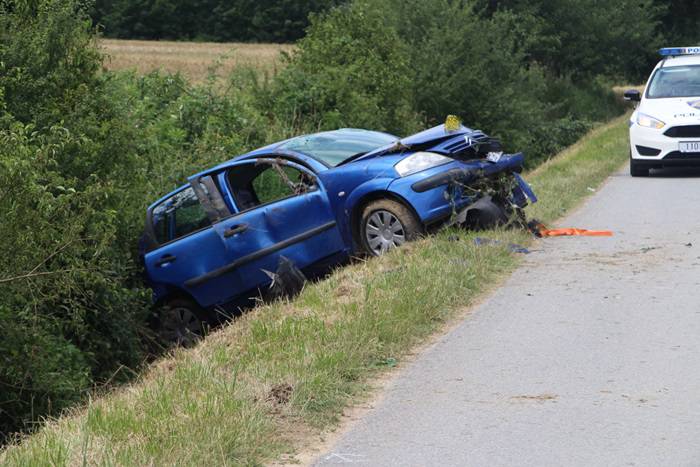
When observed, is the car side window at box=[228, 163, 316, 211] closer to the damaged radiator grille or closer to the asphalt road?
the damaged radiator grille

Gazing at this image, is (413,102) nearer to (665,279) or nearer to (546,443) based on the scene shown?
(665,279)

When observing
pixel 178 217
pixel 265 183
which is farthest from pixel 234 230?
pixel 265 183

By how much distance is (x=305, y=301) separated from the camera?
925 centimetres

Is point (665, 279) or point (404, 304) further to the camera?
point (665, 279)

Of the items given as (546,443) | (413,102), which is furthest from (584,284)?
(413,102)

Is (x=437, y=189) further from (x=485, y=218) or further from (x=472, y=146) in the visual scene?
(x=472, y=146)

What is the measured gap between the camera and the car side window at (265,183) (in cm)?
1161

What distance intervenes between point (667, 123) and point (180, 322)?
9.33m

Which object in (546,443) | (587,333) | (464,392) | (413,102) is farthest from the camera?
(413,102)

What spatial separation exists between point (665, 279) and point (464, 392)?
12.5 ft

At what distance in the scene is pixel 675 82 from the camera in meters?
19.6

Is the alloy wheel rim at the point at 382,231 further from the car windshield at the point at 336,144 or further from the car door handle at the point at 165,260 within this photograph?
the car door handle at the point at 165,260

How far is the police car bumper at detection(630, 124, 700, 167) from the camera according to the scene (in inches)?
717

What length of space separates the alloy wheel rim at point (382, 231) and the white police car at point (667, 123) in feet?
27.8
